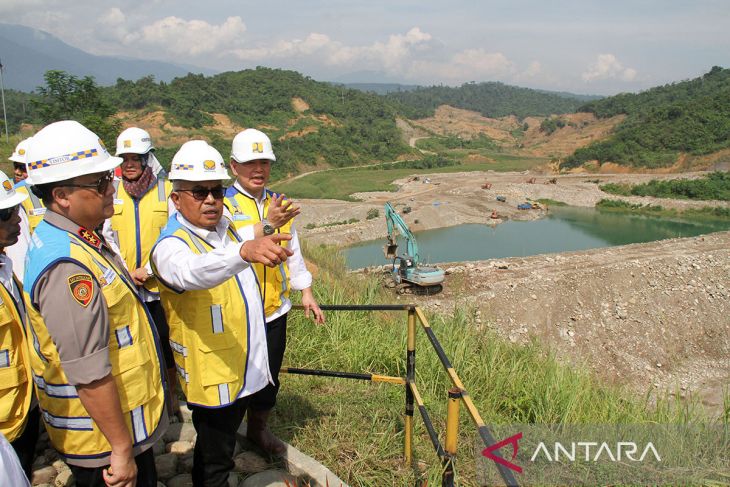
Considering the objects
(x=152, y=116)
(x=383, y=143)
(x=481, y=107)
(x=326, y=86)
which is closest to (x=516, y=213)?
(x=383, y=143)

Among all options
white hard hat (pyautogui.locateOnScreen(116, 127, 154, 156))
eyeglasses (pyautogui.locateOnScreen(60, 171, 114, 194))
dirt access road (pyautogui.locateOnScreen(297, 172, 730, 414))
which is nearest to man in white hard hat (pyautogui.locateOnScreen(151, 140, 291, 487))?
eyeglasses (pyautogui.locateOnScreen(60, 171, 114, 194))

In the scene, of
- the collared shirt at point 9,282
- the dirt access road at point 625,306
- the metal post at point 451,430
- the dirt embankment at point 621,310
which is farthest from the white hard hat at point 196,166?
the dirt embankment at point 621,310

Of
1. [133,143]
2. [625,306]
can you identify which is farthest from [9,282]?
[625,306]

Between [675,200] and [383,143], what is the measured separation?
96.4 feet

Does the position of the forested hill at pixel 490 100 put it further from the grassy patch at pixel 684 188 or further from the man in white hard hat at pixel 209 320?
the man in white hard hat at pixel 209 320

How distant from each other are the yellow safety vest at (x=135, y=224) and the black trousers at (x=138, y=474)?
1249mm

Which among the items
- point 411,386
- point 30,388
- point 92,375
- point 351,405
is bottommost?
point 351,405

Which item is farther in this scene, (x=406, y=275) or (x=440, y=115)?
(x=440, y=115)

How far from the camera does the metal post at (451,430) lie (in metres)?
1.67

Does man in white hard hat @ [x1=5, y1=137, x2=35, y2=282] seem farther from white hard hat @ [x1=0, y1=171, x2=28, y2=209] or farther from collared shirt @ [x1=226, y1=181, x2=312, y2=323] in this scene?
collared shirt @ [x1=226, y1=181, x2=312, y2=323]

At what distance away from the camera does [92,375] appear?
136 cm

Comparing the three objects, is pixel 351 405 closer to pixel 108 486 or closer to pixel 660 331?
pixel 108 486

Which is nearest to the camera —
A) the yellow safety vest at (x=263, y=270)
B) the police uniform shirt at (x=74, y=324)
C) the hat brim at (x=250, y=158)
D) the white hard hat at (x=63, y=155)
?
the police uniform shirt at (x=74, y=324)

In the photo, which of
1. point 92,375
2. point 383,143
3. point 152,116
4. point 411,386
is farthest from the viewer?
point 383,143
